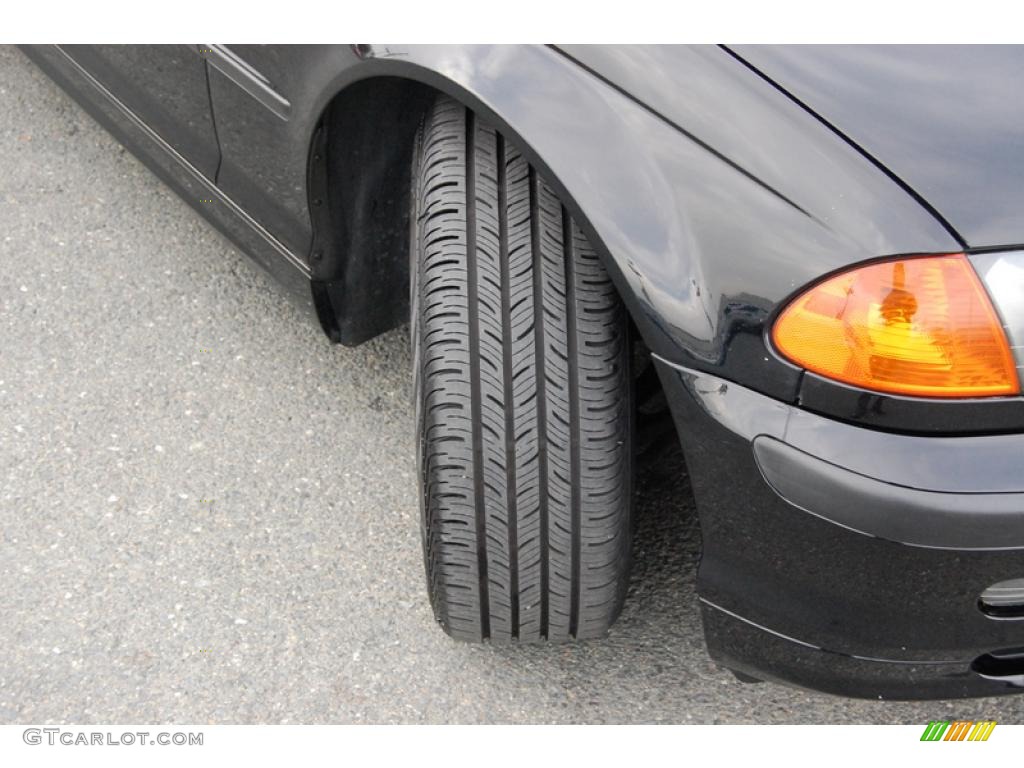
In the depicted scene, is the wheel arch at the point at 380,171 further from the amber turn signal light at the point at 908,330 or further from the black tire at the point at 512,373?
the amber turn signal light at the point at 908,330

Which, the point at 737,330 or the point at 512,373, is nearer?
the point at 737,330

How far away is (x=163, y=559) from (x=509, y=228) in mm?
981

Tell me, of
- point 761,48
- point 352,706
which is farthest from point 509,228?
point 352,706

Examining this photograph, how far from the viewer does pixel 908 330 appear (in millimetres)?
1395

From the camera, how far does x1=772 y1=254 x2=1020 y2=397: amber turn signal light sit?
1.37 m

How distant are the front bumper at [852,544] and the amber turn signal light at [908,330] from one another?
0.07 meters

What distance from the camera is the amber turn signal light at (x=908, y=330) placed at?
4.50 feet

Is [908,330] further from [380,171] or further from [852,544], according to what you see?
[380,171]
